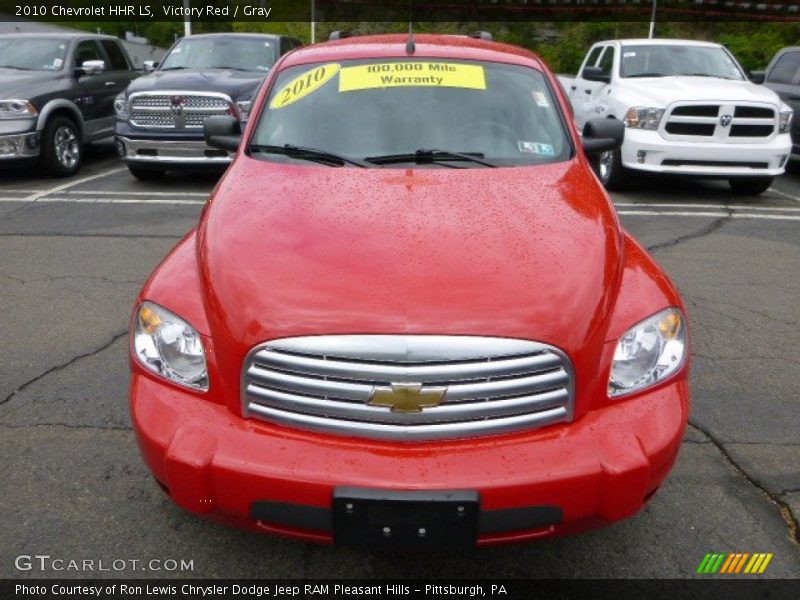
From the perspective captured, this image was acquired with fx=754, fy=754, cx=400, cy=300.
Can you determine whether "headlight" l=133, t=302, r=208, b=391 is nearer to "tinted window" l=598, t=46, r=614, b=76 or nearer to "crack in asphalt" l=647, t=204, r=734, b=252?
"crack in asphalt" l=647, t=204, r=734, b=252

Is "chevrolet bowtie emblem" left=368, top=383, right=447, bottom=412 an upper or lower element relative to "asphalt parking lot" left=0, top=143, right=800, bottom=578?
upper

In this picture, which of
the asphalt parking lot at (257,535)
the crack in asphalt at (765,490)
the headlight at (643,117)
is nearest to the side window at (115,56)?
the asphalt parking lot at (257,535)

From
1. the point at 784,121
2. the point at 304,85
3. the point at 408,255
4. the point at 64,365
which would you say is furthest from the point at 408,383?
the point at 784,121

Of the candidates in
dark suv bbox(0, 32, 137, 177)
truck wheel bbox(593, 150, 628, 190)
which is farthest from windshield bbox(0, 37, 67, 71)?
truck wheel bbox(593, 150, 628, 190)

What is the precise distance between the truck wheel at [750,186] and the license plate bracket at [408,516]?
8126mm

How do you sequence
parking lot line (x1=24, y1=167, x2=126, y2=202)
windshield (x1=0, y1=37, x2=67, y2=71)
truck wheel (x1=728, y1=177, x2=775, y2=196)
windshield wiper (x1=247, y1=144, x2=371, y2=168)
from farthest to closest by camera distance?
windshield (x1=0, y1=37, x2=67, y2=71), truck wheel (x1=728, y1=177, x2=775, y2=196), parking lot line (x1=24, y1=167, x2=126, y2=202), windshield wiper (x1=247, y1=144, x2=371, y2=168)

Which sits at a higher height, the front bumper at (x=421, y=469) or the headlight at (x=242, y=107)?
the headlight at (x=242, y=107)

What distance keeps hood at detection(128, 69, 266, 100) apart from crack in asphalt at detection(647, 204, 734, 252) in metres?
5.12

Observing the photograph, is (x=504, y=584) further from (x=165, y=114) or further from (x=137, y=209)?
(x=165, y=114)

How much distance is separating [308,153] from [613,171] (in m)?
6.39

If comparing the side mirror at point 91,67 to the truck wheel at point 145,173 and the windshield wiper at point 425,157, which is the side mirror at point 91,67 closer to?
the truck wheel at point 145,173

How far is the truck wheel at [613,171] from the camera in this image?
351 inches

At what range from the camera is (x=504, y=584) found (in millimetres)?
2629

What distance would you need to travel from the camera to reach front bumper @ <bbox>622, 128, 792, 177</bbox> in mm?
8414
